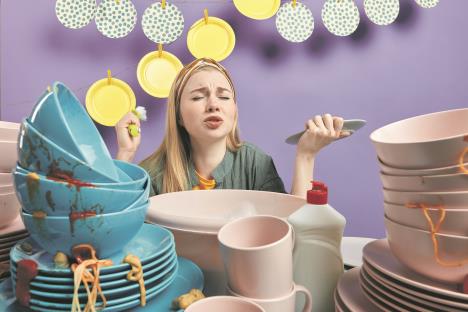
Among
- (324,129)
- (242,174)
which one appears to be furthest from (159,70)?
(324,129)

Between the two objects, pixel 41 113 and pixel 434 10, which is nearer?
pixel 41 113

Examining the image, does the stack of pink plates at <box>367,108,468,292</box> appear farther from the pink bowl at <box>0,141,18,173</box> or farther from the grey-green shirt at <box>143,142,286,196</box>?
the grey-green shirt at <box>143,142,286,196</box>

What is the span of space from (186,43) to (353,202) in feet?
3.94

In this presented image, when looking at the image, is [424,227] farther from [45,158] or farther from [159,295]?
[45,158]

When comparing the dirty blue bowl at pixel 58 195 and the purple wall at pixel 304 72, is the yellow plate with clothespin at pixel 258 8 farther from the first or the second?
the dirty blue bowl at pixel 58 195

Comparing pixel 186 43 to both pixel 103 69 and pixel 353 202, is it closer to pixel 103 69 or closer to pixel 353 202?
pixel 103 69

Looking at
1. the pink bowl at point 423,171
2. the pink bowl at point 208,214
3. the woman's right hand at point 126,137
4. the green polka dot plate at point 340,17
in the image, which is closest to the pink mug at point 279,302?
the pink bowl at point 208,214

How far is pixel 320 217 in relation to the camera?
67 centimetres

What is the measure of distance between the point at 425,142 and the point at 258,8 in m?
1.66

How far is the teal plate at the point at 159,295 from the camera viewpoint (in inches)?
22.3

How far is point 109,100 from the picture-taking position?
203 centimetres

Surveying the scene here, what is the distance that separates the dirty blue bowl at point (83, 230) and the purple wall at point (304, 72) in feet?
5.08

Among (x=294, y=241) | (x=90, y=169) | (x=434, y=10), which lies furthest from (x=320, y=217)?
(x=434, y=10)

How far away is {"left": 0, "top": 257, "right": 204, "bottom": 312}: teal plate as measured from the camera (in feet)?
1.86
